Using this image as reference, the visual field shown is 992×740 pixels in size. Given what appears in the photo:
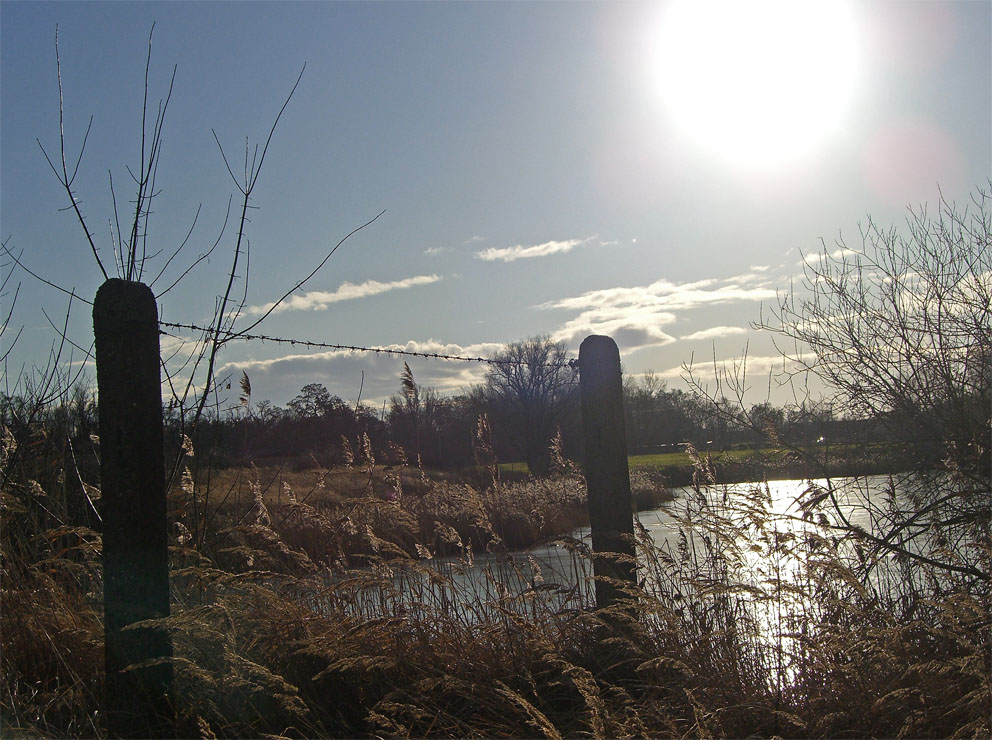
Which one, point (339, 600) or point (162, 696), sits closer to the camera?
point (162, 696)

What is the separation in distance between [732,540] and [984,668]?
3.39 feet

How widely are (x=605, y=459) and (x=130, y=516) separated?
2.07 metres

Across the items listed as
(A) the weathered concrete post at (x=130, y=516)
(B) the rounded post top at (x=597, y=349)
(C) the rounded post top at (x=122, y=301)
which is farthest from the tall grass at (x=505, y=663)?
(C) the rounded post top at (x=122, y=301)

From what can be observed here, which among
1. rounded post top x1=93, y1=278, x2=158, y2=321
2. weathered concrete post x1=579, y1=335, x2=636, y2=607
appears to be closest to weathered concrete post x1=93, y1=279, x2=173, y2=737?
rounded post top x1=93, y1=278, x2=158, y2=321

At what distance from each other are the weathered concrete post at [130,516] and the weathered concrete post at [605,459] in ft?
6.05

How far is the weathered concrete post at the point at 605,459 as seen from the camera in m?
3.50

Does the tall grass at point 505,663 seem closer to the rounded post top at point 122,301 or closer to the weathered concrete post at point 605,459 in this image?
the weathered concrete post at point 605,459

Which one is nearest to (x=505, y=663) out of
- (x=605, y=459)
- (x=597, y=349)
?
(x=605, y=459)

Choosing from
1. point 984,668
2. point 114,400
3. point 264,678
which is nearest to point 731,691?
point 984,668

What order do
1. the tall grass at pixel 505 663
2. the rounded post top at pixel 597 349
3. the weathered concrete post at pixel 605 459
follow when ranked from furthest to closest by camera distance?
1. the rounded post top at pixel 597 349
2. the weathered concrete post at pixel 605 459
3. the tall grass at pixel 505 663

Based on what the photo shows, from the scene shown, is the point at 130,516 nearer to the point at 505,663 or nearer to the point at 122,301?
the point at 122,301

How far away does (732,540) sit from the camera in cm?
341

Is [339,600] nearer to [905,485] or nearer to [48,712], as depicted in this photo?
[48,712]

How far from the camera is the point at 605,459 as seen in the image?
11.8ft
